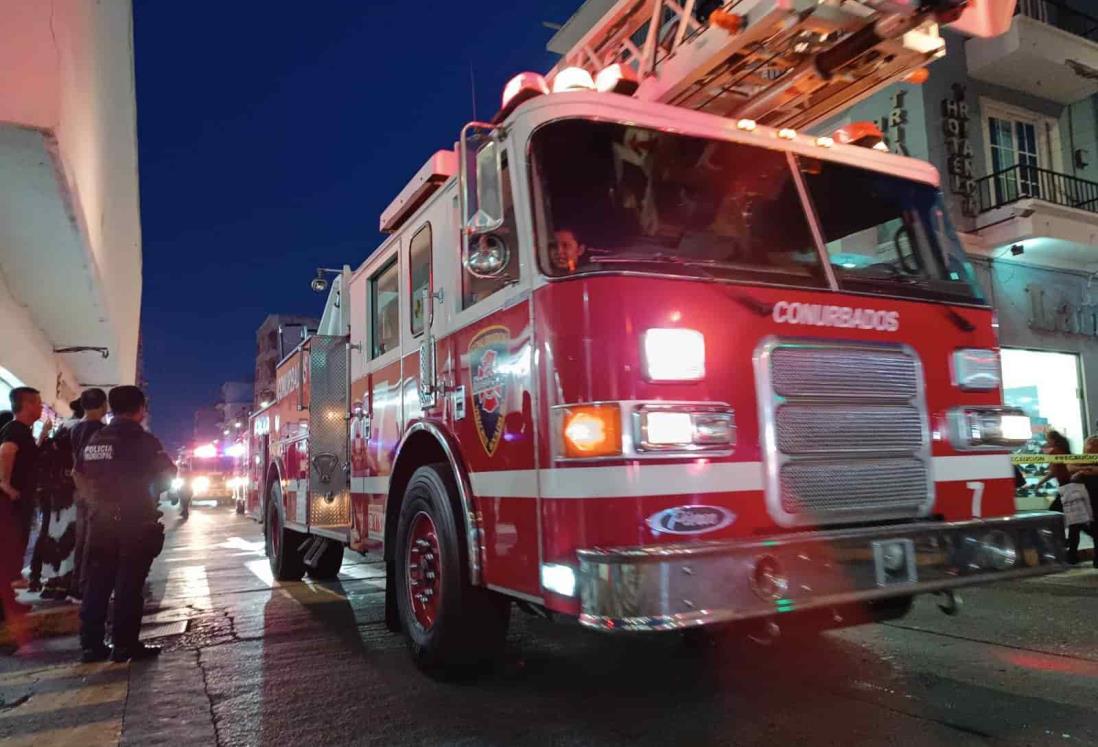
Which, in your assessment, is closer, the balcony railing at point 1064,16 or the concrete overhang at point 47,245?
the concrete overhang at point 47,245

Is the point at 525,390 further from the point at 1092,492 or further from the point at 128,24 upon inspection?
the point at 128,24

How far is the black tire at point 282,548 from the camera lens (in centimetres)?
848

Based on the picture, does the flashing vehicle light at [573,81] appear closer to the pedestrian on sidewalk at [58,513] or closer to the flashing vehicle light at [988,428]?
the flashing vehicle light at [988,428]

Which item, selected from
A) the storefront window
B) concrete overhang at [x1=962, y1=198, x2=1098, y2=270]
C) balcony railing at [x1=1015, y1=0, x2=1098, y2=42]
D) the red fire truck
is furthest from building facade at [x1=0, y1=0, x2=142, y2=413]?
balcony railing at [x1=1015, y1=0, x2=1098, y2=42]

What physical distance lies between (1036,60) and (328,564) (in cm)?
1298

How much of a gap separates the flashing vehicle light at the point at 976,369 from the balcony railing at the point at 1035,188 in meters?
9.60

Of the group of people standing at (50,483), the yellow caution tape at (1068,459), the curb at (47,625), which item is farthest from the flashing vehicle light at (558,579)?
the yellow caution tape at (1068,459)

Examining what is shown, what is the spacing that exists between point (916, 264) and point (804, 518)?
68.7 inches

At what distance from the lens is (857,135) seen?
4492mm

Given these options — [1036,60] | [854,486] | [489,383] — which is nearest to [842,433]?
[854,486]

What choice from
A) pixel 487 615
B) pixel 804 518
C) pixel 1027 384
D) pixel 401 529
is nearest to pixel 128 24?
pixel 401 529

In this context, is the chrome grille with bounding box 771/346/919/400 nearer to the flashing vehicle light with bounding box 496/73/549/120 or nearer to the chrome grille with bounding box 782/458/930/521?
the chrome grille with bounding box 782/458/930/521

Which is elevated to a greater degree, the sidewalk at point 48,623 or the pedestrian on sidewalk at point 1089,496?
the pedestrian on sidewalk at point 1089,496

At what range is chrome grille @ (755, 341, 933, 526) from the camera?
3457 millimetres
